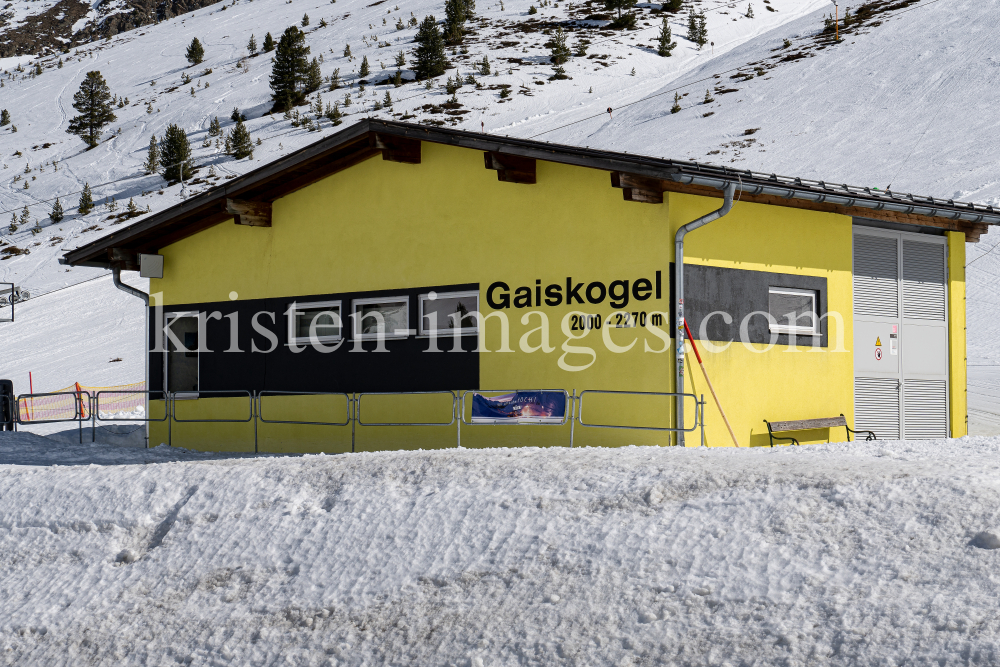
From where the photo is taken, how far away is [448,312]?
13461mm

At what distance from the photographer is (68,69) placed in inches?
4247

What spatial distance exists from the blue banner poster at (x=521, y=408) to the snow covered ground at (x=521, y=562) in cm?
244

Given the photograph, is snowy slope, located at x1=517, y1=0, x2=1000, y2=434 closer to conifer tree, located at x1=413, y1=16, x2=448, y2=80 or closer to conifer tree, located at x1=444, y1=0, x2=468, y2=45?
conifer tree, located at x1=413, y1=16, x2=448, y2=80

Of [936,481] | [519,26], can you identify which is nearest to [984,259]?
[936,481]

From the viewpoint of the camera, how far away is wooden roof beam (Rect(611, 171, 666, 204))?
11.4 m

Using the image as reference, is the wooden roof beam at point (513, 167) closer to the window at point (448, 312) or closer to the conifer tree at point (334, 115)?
the window at point (448, 312)

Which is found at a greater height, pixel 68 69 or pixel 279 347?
pixel 68 69

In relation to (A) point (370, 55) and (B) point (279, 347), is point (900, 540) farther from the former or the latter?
(A) point (370, 55)

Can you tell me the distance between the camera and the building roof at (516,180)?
441 inches

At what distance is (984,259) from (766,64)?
106 ft

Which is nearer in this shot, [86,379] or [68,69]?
[86,379]

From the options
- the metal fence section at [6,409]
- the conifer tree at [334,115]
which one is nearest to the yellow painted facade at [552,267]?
the metal fence section at [6,409]

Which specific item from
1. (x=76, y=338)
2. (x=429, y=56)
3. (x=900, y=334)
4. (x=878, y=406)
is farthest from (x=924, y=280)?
(x=429, y=56)

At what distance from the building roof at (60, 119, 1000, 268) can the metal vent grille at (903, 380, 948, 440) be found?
7.23 ft
